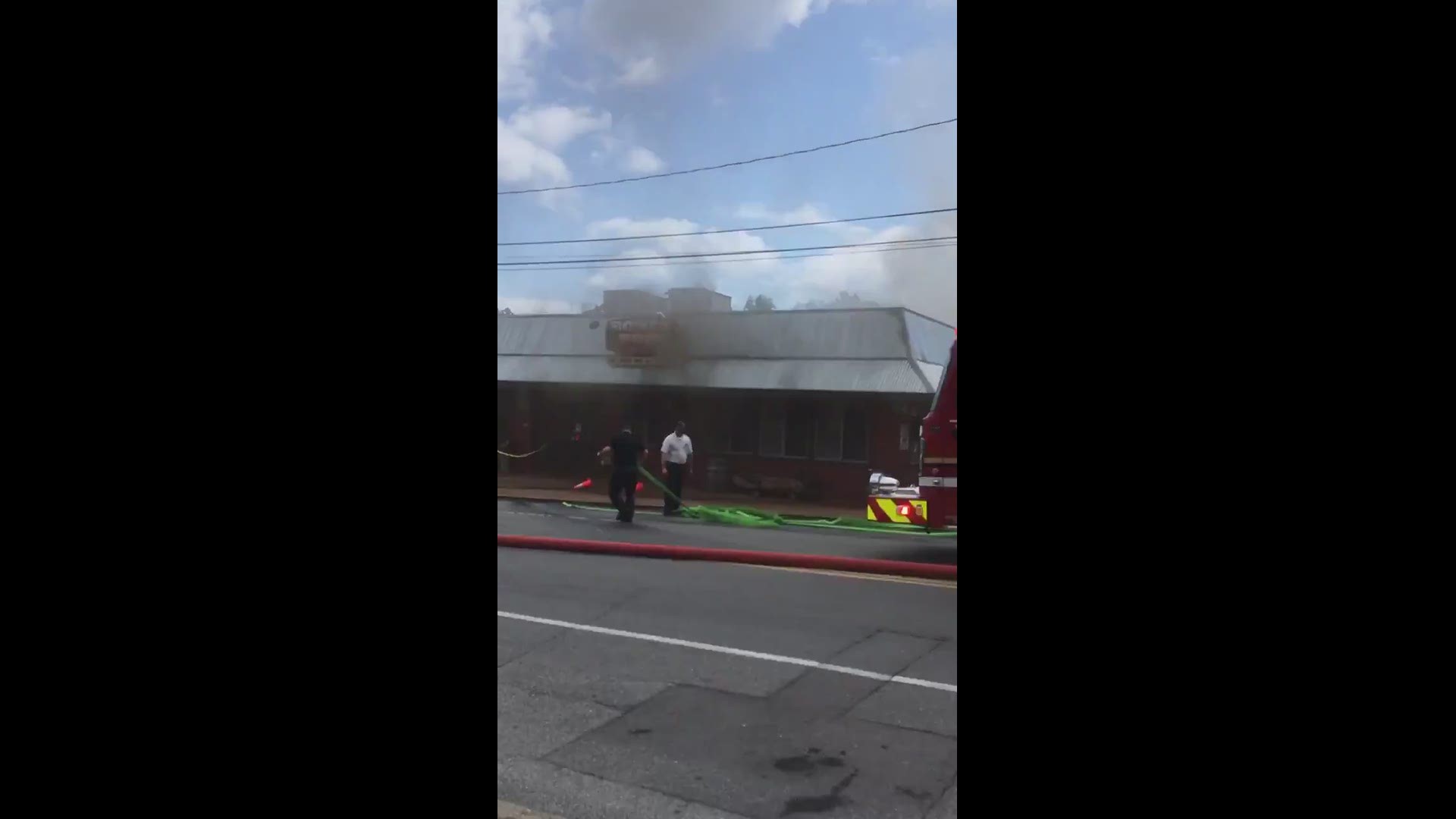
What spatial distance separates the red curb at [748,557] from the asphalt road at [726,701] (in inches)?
32.7

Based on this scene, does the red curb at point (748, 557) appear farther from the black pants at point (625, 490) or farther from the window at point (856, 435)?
the window at point (856, 435)

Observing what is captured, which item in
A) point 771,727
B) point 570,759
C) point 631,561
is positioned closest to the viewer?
point 570,759

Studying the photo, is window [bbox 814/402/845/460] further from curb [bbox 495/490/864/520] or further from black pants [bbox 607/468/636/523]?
black pants [bbox 607/468/636/523]

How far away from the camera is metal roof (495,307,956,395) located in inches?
626

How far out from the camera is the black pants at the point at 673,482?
1313 centimetres

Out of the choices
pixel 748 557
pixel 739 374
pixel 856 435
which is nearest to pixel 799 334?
pixel 739 374

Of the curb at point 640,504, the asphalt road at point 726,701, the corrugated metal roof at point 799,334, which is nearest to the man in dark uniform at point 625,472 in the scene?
the curb at point 640,504

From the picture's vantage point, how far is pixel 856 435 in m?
16.1

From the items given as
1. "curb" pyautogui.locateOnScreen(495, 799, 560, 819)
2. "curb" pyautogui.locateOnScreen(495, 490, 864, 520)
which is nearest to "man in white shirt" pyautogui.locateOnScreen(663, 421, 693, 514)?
"curb" pyautogui.locateOnScreen(495, 490, 864, 520)
